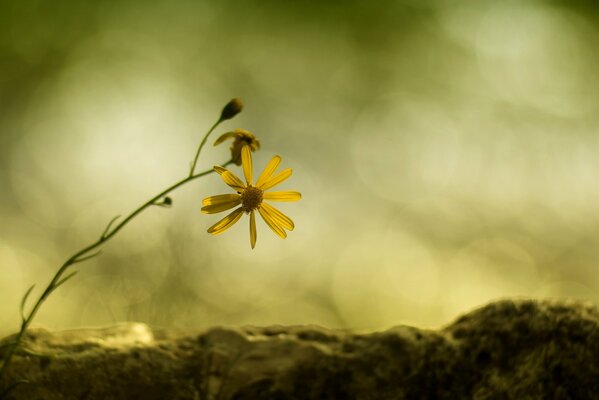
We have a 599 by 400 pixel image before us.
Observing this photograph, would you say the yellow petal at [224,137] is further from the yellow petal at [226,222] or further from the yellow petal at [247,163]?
the yellow petal at [226,222]

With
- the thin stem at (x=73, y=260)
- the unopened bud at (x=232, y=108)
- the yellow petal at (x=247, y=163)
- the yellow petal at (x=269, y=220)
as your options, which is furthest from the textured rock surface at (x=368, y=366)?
the unopened bud at (x=232, y=108)

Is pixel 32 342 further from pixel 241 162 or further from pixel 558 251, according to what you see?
pixel 558 251

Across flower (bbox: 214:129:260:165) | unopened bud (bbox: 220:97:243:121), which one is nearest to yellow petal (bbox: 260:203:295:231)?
flower (bbox: 214:129:260:165)

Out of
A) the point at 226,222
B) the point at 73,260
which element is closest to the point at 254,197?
the point at 226,222

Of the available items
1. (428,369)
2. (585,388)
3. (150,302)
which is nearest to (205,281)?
(150,302)

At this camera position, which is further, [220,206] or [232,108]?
[232,108]

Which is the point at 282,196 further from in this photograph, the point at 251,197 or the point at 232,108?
the point at 232,108
